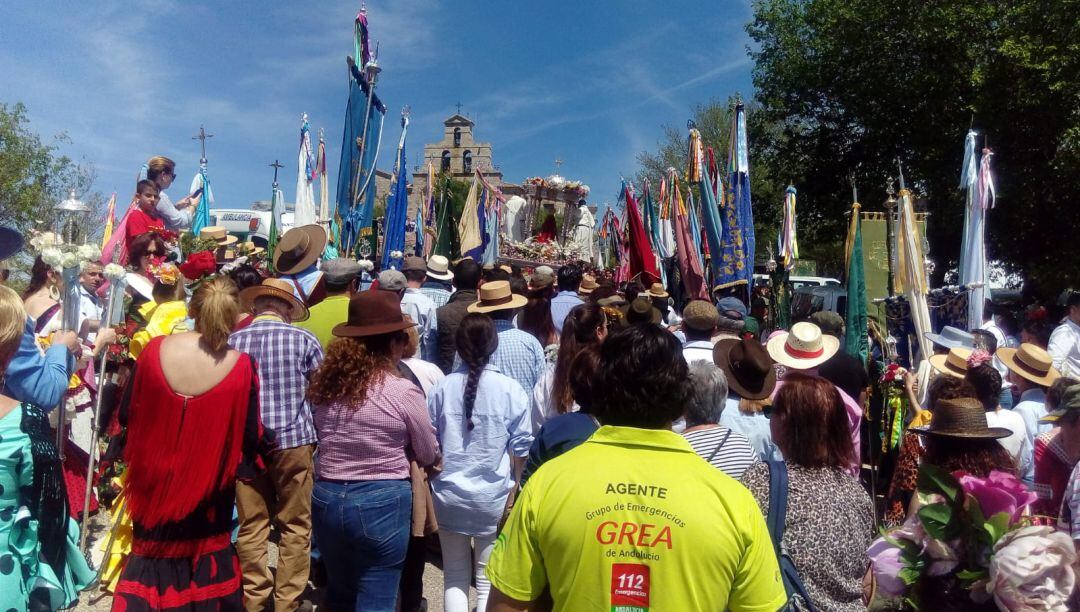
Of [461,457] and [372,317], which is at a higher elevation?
[372,317]

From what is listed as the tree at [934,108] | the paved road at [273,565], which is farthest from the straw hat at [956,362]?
the tree at [934,108]

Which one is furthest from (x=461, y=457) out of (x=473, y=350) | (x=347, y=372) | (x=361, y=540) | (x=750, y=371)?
(x=750, y=371)

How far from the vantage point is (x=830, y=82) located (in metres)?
21.1

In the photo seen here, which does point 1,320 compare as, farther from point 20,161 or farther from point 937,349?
point 20,161

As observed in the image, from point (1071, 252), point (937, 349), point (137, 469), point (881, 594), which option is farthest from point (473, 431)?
point (1071, 252)

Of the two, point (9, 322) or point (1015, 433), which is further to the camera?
point (1015, 433)

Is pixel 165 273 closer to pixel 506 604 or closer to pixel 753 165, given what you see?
pixel 506 604

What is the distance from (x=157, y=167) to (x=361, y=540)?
3950mm

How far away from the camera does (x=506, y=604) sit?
1848 millimetres

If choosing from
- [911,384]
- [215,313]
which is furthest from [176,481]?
[911,384]

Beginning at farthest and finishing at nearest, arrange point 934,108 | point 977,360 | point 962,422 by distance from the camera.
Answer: point 934,108
point 977,360
point 962,422

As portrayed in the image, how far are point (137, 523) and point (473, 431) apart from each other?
1.55 meters

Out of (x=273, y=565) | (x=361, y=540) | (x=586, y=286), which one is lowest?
(x=273, y=565)

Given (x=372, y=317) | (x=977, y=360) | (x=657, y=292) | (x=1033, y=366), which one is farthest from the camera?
(x=657, y=292)
